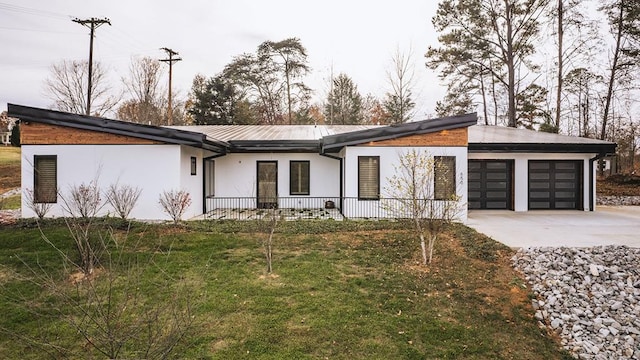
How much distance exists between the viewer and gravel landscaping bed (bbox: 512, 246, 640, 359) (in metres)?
4.65

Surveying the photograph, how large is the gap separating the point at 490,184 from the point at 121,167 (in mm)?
13425

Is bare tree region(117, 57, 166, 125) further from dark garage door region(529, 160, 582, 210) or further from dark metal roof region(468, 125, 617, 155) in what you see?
dark garage door region(529, 160, 582, 210)

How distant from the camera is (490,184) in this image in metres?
13.8

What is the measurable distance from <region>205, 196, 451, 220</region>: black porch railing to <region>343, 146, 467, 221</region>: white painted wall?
0.03 m

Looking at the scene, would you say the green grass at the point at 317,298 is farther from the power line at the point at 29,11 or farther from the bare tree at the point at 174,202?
the power line at the point at 29,11

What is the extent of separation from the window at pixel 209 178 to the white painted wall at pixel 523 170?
1031 centimetres

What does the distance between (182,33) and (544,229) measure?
66.1 ft

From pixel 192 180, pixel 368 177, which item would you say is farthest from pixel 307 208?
pixel 192 180

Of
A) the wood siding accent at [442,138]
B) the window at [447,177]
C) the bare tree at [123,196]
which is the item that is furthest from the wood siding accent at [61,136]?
the window at [447,177]

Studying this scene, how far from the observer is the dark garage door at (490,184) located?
13695 mm

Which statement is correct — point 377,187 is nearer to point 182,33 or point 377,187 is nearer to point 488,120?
point 182,33

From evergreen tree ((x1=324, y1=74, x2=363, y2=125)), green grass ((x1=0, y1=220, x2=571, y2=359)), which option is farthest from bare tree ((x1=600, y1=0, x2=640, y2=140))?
green grass ((x1=0, y1=220, x2=571, y2=359))

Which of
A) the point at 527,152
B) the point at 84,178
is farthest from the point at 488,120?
the point at 84,178

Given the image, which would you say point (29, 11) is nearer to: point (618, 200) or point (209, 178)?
point (209, 178)
